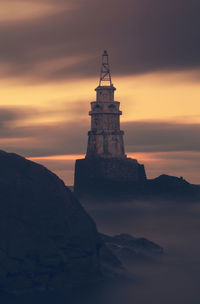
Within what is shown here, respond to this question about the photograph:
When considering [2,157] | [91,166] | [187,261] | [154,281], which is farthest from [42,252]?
[91,166]

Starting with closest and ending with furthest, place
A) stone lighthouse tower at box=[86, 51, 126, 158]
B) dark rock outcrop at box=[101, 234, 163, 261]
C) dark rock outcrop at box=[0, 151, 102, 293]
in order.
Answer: dark rock outcrop at box=[0, 151, 102, 293]
dark rock outcrop at box=[101, 234, 163, 261]
stone lighthouse tower at box=[86, 51, 126, 158]

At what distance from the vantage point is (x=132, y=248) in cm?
4272

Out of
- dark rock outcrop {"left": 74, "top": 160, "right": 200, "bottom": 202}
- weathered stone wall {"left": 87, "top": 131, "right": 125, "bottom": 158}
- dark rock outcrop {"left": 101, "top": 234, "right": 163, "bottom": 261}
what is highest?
weathered stone wall {"left": 87, "top": 131, "right": 125, "bottom": 158}

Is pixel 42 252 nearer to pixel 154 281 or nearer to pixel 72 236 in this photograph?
pixel 72 236

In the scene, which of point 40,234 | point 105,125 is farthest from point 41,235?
point 105,125

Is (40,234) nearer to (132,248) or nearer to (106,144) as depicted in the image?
(132,248)

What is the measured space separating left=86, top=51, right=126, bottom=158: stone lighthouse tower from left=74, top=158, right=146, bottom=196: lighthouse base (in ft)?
5.32

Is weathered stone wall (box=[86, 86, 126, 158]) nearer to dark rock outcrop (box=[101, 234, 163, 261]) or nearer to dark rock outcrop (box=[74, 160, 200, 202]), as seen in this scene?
dark rock outcrop (box=[74, 160, 200, 202])

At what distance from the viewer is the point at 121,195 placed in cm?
12638

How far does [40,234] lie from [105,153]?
92.1 metres

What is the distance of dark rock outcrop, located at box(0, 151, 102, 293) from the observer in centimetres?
2888

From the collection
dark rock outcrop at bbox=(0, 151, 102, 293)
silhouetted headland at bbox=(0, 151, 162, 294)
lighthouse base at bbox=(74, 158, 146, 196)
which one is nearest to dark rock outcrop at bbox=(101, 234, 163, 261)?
silhouetted headland at bbox=(0, 151, 162, 294)

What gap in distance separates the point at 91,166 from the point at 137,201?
14.0m

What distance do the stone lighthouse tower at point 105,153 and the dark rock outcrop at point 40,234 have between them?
291 ft
